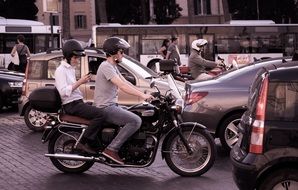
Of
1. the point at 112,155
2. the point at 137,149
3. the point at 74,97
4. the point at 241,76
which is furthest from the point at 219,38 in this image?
the point at 112,155

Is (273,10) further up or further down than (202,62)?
further up

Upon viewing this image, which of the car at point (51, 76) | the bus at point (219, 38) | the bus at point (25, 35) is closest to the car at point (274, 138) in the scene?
the car at point (51, 76)

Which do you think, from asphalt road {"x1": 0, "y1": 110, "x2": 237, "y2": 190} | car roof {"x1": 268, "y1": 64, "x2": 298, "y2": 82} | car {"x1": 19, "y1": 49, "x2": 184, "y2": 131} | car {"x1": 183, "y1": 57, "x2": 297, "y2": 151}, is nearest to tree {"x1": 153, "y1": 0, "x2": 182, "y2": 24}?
car {"x1": 19, "y1": 49, "x2": 184, "y2": 131}

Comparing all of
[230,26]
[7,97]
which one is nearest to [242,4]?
[230,26]

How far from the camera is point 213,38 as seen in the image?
1197 inches

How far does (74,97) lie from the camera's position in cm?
812

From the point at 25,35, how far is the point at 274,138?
1166 inches

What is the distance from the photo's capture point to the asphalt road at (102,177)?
300 inches

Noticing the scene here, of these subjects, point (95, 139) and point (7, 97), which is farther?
point (7, 97)

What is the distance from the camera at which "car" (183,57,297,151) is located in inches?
380

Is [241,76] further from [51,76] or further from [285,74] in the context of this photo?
[51,76]

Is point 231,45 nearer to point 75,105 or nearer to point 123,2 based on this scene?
point 75,105

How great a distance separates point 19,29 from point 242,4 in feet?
88.1

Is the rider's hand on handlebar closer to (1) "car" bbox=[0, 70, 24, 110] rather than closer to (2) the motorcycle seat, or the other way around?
(2) the motorcycle seat
